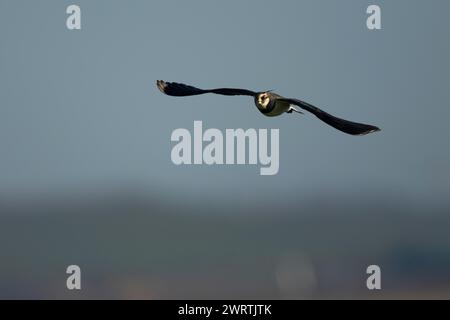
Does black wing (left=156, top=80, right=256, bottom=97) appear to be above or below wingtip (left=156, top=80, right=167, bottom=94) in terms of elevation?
below

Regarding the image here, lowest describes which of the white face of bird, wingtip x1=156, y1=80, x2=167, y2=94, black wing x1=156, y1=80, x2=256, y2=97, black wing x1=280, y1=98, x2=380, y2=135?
black wing x1=280, y1=98, x2=380, y2=135

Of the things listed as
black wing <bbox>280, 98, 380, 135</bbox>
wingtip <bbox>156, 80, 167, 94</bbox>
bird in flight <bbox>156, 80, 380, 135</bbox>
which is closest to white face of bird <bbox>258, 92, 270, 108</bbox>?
bird in flight <bbox>156, 80, 380, 135</bbox>

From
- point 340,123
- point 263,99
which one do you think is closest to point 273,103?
point 263,99

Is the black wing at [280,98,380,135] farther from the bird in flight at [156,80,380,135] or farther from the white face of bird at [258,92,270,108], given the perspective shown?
the white face of bird at [258,92,270,108]

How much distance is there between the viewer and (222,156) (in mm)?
8500

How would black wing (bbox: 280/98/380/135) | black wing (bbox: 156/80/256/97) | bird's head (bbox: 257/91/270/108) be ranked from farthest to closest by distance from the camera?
1. black wing (bbox: 156/80/256/97)
2. bird's head (bbox: 257/91/270/108)
3. black wing (bbox: 280/98/380/135)

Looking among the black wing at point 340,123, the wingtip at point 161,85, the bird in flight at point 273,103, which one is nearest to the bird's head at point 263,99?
the bird in flight at point 273,103

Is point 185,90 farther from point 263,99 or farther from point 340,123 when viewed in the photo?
point 340,123

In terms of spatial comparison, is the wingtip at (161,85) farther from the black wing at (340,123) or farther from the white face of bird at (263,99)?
the black wing at (340,123)

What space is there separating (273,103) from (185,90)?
3.63 ft

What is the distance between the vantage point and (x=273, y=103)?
823 cm

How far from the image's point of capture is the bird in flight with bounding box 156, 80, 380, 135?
7.38 m

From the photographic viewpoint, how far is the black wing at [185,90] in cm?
853
